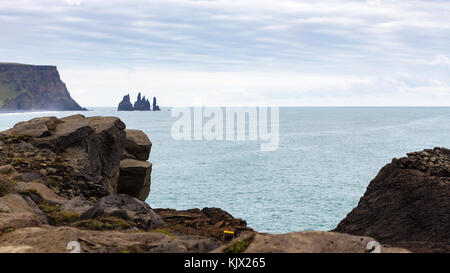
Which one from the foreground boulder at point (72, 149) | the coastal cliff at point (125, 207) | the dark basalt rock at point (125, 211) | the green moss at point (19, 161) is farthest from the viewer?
the foreground boulder at point (72, 149)

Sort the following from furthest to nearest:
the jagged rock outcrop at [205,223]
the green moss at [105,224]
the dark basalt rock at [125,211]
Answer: the jagged rock outcrop at [205,223] < the dark basalt rock at [125,211] < the green moss at [105,224]

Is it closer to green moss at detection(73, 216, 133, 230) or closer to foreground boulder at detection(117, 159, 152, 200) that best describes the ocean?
foreground boulder at detection(117, 159, 152, 200)

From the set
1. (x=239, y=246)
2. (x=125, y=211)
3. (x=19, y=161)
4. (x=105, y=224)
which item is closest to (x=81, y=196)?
(x=19, y=161)

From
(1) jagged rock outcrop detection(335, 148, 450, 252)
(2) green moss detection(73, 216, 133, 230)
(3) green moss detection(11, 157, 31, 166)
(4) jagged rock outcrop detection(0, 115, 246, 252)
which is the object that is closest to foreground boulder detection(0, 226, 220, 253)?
(4) jagged rock outcrop detection(0, 115, 246, 252)

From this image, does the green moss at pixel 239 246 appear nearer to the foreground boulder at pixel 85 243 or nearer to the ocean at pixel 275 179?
the foreground boulder at pixel 85 243

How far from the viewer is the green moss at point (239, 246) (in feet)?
27.0

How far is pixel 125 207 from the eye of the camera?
14.7m

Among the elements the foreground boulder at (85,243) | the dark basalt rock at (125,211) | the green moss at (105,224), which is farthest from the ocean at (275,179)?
the foreground boulder at (85,243)

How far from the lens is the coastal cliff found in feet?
31.0

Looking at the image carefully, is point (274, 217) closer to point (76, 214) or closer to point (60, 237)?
point (76, 214)

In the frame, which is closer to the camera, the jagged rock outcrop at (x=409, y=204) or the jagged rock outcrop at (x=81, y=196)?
the jagged rock outcrop at (x=81, y=196)

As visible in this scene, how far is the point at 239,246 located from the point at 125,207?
290 inches

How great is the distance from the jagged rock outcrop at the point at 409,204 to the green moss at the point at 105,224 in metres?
10.2
